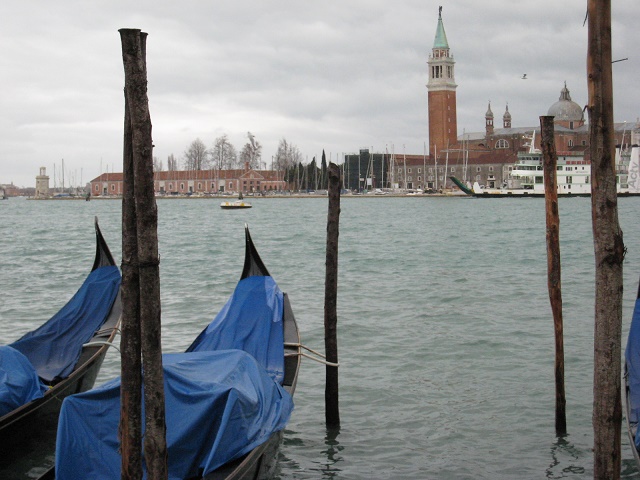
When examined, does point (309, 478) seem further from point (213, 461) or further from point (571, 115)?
point (571, 115)

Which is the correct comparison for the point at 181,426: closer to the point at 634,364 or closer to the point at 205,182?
the point at 634,364

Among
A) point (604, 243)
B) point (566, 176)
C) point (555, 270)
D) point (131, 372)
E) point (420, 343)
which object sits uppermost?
point (566, 176)

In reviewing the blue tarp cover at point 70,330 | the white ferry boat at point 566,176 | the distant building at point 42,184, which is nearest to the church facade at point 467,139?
the white ferry boat at point 566,176

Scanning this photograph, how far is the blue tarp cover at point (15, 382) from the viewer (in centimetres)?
473

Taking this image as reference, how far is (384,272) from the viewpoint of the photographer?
16.4m

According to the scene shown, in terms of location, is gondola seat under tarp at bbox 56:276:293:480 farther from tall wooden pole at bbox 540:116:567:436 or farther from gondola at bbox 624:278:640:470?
tall wooden pole at bbox 540:116:567:436

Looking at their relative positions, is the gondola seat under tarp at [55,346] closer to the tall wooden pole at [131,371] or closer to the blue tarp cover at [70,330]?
the blue tarp cover at [70,330]

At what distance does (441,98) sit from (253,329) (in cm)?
7331

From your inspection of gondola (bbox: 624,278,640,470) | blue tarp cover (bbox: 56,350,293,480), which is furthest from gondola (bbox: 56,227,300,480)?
gondola (bbox: 624,278,640,470)

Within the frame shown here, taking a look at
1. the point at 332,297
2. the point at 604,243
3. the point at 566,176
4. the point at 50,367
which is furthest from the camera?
the point at 566,176

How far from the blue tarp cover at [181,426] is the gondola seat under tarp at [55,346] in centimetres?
116

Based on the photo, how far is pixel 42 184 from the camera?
9819cm

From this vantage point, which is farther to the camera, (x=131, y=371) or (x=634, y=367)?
(x=634, y=367)

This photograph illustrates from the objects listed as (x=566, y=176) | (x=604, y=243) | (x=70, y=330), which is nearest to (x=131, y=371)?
(x=604, y=243)
